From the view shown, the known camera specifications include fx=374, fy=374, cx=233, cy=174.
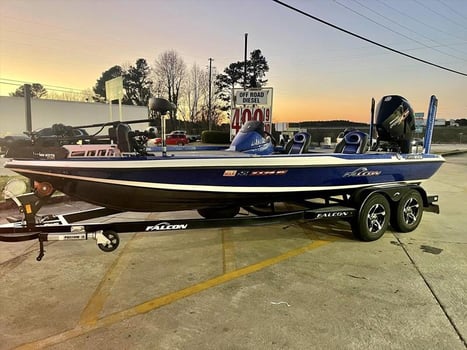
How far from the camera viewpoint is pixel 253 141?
5730 mm

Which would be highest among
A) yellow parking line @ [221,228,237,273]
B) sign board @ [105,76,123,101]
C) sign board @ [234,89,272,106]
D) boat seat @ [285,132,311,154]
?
sign board @ [105,76,123,101]

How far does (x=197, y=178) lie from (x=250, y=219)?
3.02 feet

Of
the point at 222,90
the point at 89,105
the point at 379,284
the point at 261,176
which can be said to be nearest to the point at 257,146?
the point at 261,176

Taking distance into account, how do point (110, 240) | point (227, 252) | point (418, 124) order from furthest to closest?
point (418, 124), point (227, 252), point (110, 240)

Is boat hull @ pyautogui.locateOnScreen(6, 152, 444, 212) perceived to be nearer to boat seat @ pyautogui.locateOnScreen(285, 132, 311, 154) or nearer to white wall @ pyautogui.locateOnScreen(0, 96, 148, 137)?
boat seat @ pyautogui.locateOnScreen(285, 132, 311, 154)

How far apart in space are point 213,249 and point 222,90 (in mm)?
45679

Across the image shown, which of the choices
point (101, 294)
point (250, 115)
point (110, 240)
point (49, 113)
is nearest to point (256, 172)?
point (110, 240)

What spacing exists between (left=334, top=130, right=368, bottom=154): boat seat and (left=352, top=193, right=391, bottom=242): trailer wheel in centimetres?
84

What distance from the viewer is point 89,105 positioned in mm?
30578

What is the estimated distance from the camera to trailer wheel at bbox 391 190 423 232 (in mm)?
5934

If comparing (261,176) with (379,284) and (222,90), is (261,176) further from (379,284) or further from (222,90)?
(222,90)

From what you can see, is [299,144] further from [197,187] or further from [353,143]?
[197,187]

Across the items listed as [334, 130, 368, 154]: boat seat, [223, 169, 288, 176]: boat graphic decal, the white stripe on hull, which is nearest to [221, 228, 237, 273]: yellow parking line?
the white stripe on hull

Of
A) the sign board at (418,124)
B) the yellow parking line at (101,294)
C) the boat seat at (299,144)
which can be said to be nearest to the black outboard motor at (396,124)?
the sign board at (418,124)
